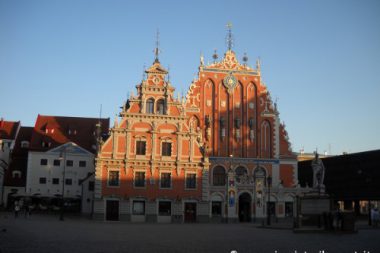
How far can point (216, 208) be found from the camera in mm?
52312

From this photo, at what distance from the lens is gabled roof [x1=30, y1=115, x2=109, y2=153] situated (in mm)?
70188

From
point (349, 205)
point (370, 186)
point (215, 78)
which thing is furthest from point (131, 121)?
point (349, 205)

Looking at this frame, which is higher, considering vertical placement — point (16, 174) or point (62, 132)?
point (62, 132)

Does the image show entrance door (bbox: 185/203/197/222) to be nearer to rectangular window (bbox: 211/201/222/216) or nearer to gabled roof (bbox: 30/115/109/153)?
rectangular window (bbox: 211/201/222/216)

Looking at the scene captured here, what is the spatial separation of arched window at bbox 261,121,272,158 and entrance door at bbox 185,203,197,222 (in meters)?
11.5

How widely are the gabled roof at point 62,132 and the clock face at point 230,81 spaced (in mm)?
23749

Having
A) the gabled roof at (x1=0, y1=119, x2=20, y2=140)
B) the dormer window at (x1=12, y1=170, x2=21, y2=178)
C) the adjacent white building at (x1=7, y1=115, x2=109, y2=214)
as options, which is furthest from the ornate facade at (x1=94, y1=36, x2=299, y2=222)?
the gabled roof at (x1=0, y1=119, x2=20, y2=140)

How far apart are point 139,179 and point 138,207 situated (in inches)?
113

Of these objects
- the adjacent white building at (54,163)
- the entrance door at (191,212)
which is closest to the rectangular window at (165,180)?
the entrance door at (191,212)

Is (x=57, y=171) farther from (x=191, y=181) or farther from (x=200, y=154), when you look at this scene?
(x=200, y=154)

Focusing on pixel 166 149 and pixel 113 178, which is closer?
pixel 113 178

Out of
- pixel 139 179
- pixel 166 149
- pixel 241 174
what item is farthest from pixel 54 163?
pixel 241 174

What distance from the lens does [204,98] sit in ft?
184

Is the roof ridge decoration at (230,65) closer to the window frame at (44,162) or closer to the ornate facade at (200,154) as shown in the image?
the ornate facade at (200,154)
